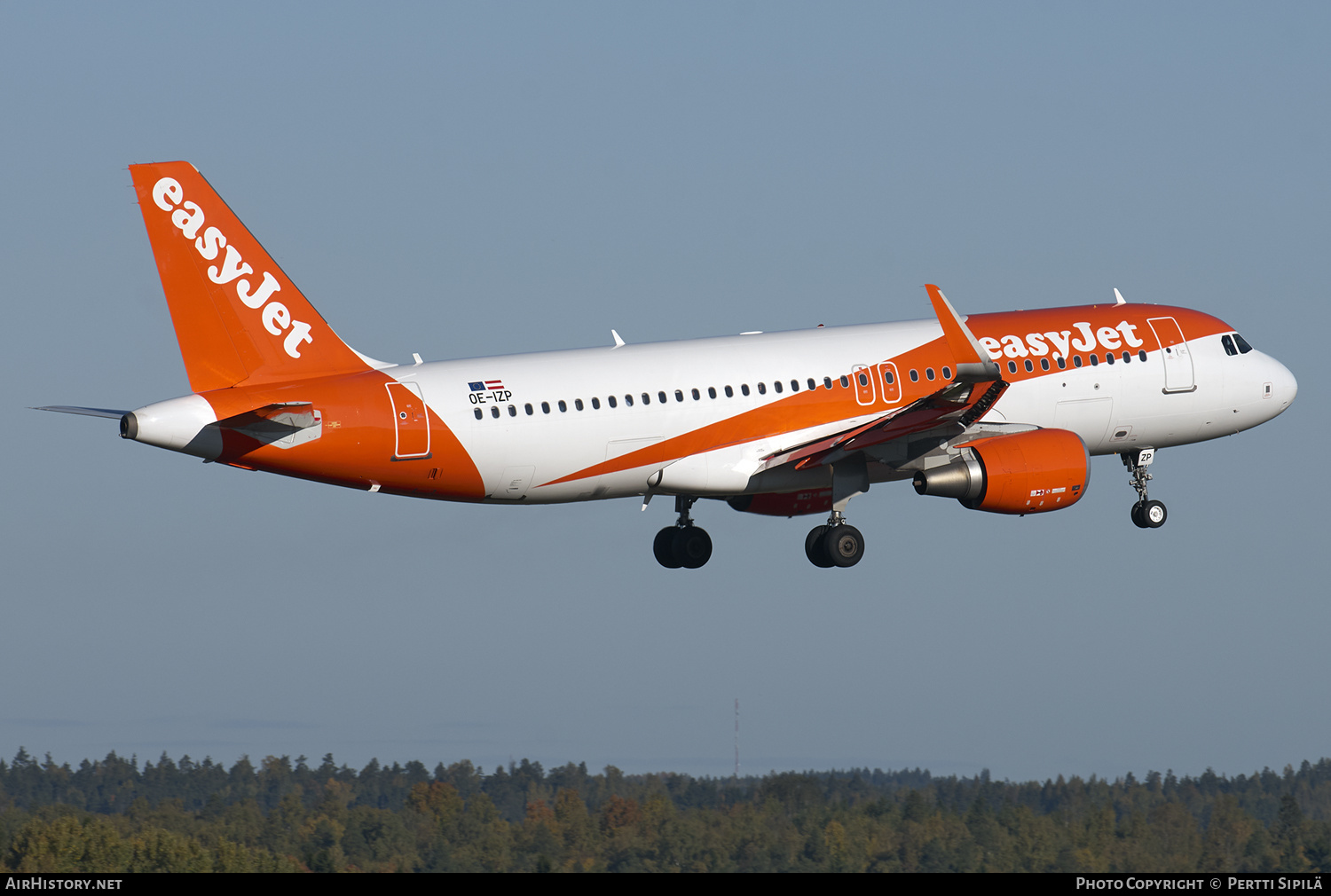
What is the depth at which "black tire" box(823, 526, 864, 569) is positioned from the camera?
147 ft

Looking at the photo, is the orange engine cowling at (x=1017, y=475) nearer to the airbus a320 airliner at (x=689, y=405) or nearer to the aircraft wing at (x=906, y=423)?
the airbus a320 airliner at (x=689, y=405)

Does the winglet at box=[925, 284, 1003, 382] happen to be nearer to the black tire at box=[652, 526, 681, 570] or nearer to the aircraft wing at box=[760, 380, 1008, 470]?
the aircraft wing at box=[760, 380, 1008, 470]

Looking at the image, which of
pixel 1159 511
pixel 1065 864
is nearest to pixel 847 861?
pixel 1065 864

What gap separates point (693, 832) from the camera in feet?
310

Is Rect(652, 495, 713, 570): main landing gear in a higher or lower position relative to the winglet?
lower

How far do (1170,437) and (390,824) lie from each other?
62883 millimetres

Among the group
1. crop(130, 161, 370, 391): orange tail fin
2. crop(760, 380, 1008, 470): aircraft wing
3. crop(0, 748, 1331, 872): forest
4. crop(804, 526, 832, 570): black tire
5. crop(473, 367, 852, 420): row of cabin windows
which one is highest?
crop(130, 161, 370, 391): orange tail fin

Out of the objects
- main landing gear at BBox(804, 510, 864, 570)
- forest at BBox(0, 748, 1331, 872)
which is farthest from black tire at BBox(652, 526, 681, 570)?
forest at BBox(0, 748, 1331, 872)

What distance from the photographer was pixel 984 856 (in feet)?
316

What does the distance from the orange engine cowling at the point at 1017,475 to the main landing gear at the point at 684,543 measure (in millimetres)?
6927

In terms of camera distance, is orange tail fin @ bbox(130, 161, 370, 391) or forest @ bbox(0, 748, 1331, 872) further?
forest @ bbox(0, 748, 1331, 872)

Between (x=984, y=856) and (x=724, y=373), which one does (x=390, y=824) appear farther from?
(x=724, y=373)

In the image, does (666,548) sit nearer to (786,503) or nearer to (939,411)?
(786,503)

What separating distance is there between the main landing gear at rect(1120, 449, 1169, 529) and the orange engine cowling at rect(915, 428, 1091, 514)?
5662mm
